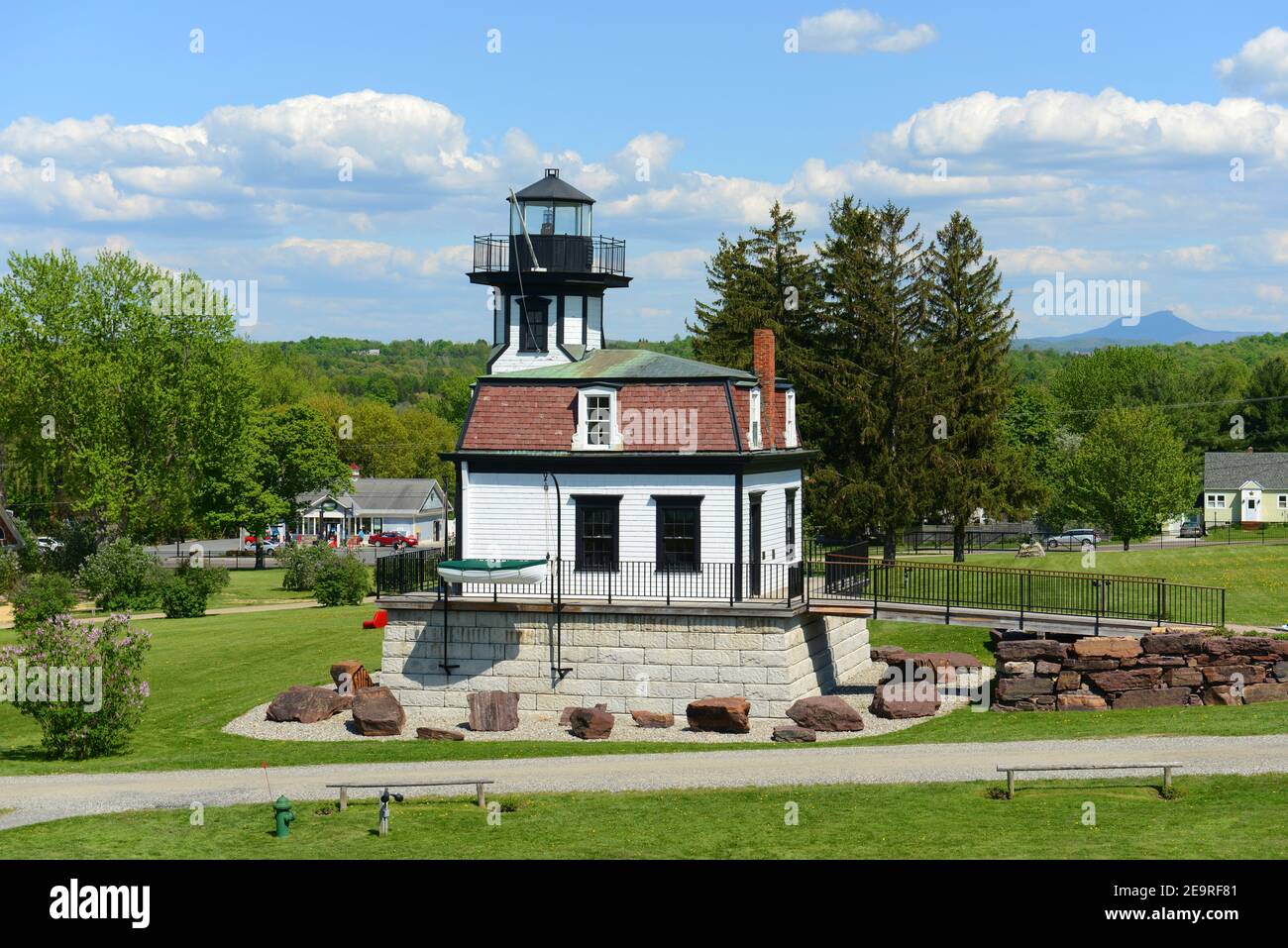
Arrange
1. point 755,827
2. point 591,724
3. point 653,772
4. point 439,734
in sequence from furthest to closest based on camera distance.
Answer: point 439,734 → point 591,724 → point 653,772 → point 755,827

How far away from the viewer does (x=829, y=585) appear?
115 ft

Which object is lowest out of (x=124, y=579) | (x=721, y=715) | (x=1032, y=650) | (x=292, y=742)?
(x=292, y=742)

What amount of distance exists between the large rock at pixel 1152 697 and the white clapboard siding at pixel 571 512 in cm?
908

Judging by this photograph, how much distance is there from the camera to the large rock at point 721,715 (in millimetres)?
30688

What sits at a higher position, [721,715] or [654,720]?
[721,715]

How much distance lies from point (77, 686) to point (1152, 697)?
73.4 feet

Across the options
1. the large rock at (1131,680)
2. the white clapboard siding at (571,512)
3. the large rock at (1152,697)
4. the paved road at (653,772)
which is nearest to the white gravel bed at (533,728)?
the paved road at (653,772)

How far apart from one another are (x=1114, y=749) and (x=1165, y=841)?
606 cm

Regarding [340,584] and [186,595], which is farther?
[340,584]

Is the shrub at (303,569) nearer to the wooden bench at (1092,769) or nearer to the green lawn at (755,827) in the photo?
the green lawn at (755,827)

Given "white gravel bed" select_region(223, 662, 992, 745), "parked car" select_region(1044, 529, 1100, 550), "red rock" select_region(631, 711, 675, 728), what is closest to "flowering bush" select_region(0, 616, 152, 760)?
"white gravel bed" select_region(223, 662, 992, 745)

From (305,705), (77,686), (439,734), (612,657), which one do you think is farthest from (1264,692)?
(77,686)

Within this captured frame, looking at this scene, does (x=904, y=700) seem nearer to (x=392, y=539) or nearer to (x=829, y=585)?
(x=829, y=585)
